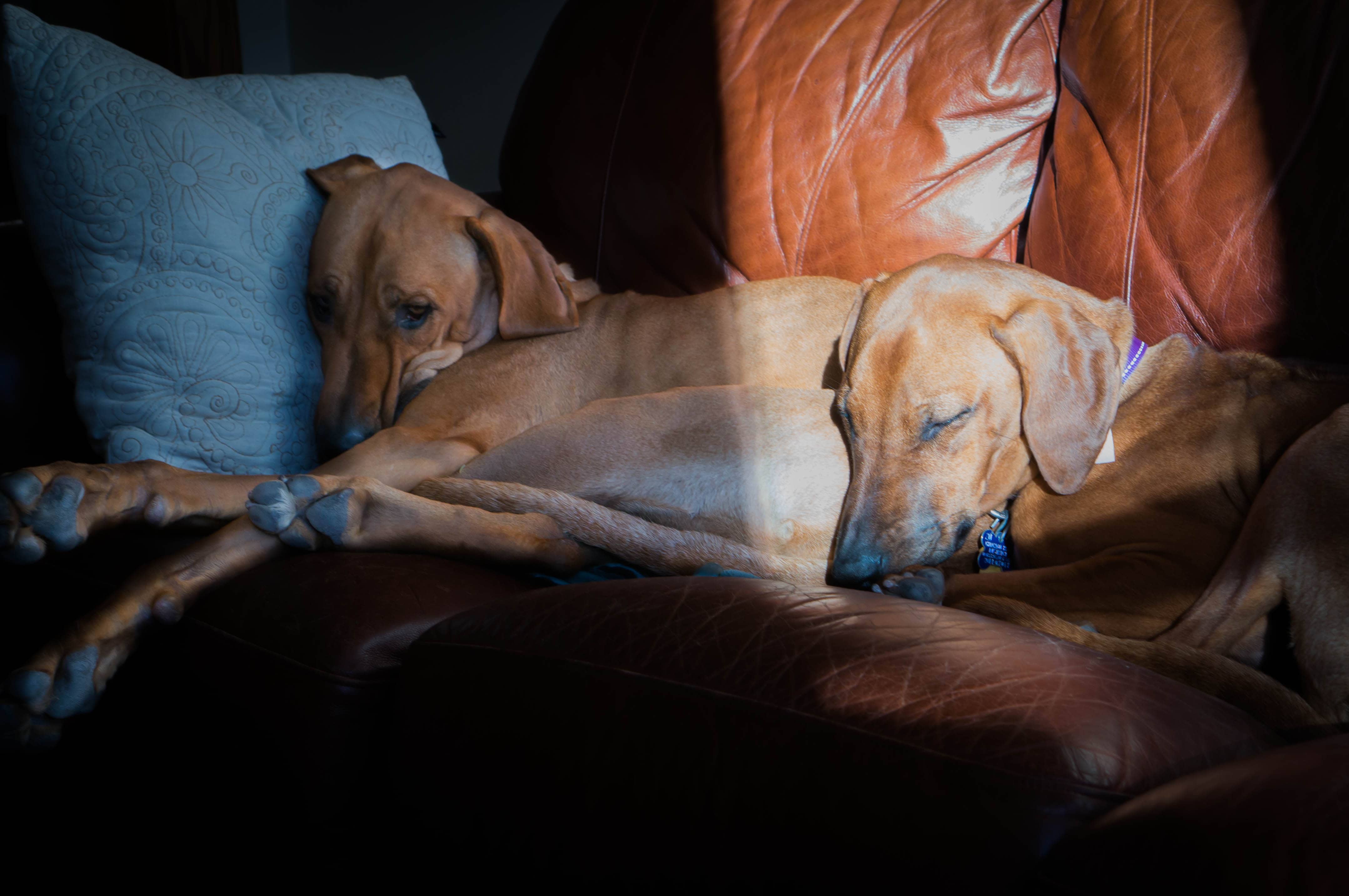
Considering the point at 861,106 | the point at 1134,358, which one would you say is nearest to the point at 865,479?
the point at 1134,358

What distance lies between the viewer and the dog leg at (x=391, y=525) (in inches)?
58.4

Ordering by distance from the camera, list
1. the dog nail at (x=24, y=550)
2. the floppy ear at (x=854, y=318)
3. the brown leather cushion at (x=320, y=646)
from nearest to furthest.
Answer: the brown leather cushion at (x=320, y=646) < the dog nail at (x=24, y=550) < the floppy ear at (x=854, y=318)

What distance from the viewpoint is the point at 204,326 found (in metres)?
1.94

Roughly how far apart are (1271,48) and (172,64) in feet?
17.2

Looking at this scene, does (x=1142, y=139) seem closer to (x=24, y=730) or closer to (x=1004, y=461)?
(x=1004, y=461)

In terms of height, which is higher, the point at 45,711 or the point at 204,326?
the point at 204,326

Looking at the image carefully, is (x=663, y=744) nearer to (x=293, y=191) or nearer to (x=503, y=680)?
(x=503, y=680)

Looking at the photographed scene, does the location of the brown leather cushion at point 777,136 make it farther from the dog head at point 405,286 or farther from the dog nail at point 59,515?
the dog nail at point 59,515

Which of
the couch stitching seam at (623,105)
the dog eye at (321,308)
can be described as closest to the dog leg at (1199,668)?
the dog eye at (321,308)

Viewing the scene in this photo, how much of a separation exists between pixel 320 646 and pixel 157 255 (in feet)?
4.00

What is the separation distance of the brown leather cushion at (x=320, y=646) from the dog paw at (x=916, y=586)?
2.56 ft

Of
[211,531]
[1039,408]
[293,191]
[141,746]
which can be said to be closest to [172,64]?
[293,191]

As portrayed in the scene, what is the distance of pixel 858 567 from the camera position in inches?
65.7

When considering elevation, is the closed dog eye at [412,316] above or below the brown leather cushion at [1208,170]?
below
